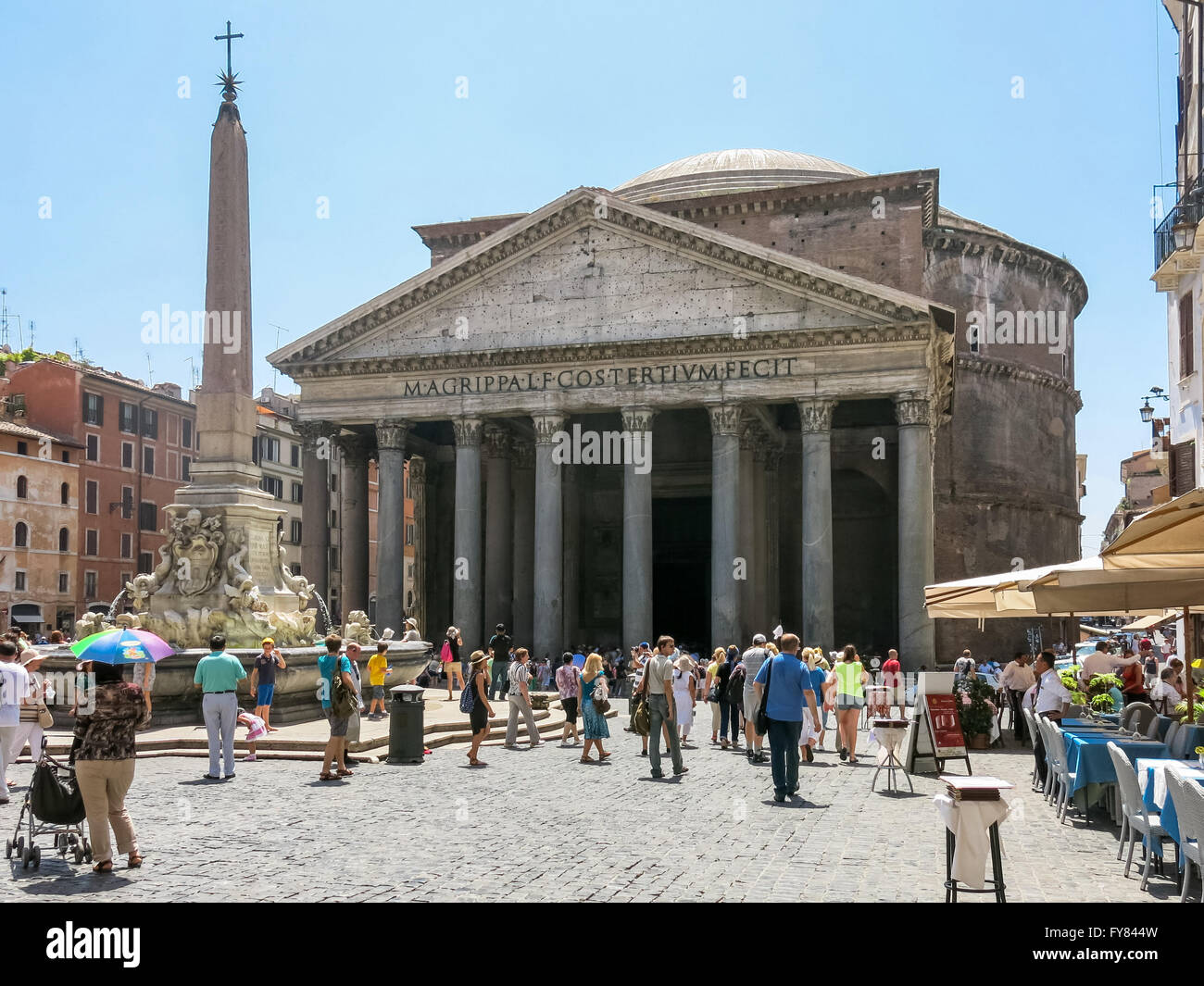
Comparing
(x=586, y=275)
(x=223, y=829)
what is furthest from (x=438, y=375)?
(x=223, y=829)

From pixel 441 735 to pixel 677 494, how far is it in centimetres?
2437

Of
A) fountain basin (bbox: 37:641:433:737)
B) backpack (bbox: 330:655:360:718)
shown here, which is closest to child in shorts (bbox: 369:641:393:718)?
fountain basin (bbox: 37:641:433:737)

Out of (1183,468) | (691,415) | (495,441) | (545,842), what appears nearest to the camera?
(545,842)

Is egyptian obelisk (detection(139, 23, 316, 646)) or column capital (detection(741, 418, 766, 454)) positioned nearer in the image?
egyptian obelisk (detection(139, 23, 316, 646))

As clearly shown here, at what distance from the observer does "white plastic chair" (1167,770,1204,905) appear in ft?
20.5

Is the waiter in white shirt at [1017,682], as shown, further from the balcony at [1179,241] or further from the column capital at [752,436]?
the column capital at [752,436]

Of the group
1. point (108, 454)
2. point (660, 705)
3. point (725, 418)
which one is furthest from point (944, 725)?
point (108, 454)

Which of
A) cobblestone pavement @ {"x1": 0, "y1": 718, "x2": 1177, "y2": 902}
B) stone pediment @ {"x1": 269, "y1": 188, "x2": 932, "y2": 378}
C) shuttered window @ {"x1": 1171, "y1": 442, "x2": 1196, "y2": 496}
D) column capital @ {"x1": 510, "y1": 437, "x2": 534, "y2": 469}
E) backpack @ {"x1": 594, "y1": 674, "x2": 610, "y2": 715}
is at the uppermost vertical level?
stone pediment @ {"x1": 269, "y1": 188, "x2": 932, "y2": 378}

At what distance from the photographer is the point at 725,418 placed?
101 feet

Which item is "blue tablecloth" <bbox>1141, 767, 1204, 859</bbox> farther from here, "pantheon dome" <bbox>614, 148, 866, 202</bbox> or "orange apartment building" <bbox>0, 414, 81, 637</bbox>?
"orange apartment building" <bbox>0, 414, 81, 637</bbox>

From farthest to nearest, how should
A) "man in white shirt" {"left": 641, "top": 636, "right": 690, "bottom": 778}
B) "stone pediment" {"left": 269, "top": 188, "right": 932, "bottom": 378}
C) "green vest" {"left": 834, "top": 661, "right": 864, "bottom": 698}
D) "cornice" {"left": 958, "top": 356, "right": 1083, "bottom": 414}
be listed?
"cornice" {"left": 958, "top": 356, "right": 1083, "bottom": 414} < "stone pediment" {"left": 269, "top": 188, "right": 932, "bottom": 378} < "green vest" {"left": 834, "top": 661, "right": 864, "bottom": 698} < "man in white shirt" {"left": 641, "top": 636, "right": 690, "bottom": 778}

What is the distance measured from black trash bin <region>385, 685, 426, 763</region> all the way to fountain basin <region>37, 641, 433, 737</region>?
1.80 metres

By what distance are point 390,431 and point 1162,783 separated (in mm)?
27682

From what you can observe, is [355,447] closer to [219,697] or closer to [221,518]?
[221,518]
